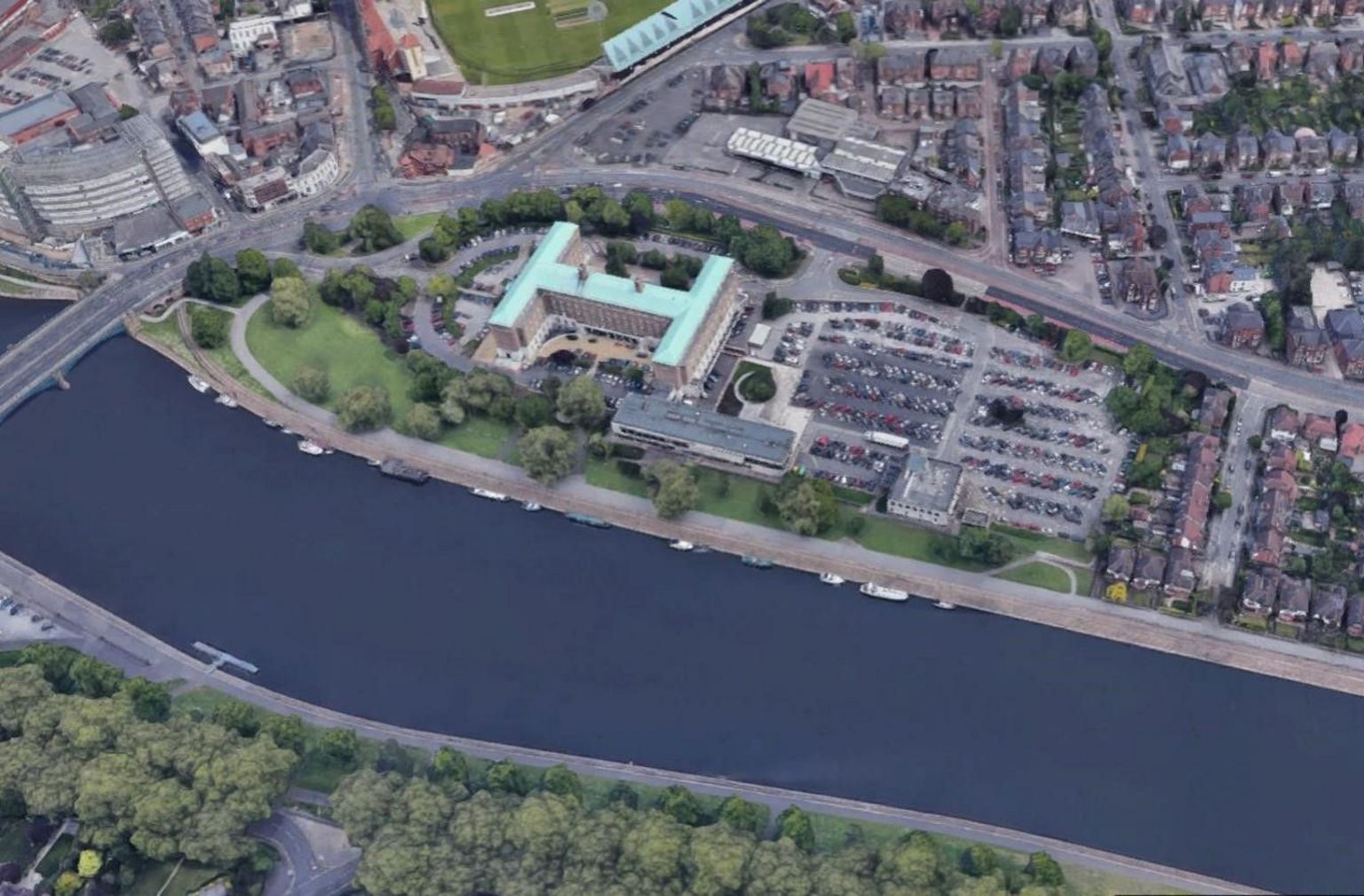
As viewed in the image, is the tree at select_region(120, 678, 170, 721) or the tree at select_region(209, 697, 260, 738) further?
the tree at select_region(120, 678, 170, 721)

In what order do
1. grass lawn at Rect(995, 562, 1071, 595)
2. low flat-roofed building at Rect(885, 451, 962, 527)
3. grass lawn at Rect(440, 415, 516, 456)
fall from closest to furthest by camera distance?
grass lawn at Rect(995, 562, 1071, 595)
low flat-roofed building at Rect(885, 451, 962, 527)
grass lawn at Rect(440, 415, 516, 456)


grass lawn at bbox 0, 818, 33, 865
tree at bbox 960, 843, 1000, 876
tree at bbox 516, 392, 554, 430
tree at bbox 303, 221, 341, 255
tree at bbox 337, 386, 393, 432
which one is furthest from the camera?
tree at bbox 303, 221, 341, 255

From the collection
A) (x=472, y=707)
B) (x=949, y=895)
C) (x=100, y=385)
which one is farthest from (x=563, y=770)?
(x=100, y=385)

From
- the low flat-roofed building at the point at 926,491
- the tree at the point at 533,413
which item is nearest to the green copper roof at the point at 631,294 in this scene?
the tree at the point at 533,413

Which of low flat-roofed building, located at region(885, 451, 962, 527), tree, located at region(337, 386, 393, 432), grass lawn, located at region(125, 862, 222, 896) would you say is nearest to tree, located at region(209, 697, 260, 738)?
grass lawn, located at region(125, 862, 222, 896)

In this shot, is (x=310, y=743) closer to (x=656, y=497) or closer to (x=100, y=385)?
(x=656, y=497)

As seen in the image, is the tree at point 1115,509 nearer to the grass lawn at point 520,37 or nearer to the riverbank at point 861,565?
the riverbank at point 861,565

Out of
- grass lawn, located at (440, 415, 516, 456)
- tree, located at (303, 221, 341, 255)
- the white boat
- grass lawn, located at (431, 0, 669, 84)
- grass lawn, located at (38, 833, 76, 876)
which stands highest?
grass lawn, located at (431, 0, 669, 84)

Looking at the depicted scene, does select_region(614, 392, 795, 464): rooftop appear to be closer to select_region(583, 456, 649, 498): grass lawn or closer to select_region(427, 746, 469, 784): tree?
select_region(583, 456, 649, 498): grass lawn
